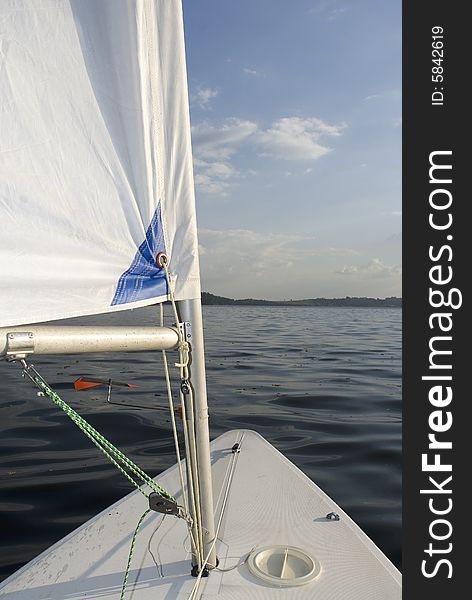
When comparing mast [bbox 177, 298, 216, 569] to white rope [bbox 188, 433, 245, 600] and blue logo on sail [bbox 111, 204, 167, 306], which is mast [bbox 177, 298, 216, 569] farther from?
white rope [bbox 188, 433, 245, 600]

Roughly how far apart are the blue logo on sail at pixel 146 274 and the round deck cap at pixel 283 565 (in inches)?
68.8

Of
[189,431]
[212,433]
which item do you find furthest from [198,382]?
[212,433]

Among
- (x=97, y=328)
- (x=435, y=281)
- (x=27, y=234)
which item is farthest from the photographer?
(x=435, y=281)

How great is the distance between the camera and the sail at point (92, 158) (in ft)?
6.28

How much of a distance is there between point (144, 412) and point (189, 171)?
7.36 meters

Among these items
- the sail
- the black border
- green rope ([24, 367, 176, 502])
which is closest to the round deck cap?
the black border

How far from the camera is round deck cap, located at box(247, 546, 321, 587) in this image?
2.78 meters

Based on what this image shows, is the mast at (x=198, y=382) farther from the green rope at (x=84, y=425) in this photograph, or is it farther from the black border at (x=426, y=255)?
the black border at (x=426, y=255)

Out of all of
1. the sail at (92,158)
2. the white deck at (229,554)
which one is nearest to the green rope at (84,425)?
the sail at (92,158)

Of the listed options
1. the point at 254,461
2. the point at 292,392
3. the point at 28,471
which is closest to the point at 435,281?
the point at 254,461

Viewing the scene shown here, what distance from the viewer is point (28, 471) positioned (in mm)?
6156

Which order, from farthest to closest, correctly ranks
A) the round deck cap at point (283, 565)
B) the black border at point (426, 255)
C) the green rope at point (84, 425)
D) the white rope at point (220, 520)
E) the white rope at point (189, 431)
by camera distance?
the black border at point (426, 255) → the round deck cap at point (283, 565) → the white rope at point (220, 520) → the white rope at point (189, 431) → the green rope at point (84, 425)

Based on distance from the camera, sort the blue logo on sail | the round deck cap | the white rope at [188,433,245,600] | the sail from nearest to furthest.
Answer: the sail, the blue logo on sail, the white rope at [188,433,245,600], the round deck cap

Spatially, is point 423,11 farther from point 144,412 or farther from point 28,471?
point 144,412
